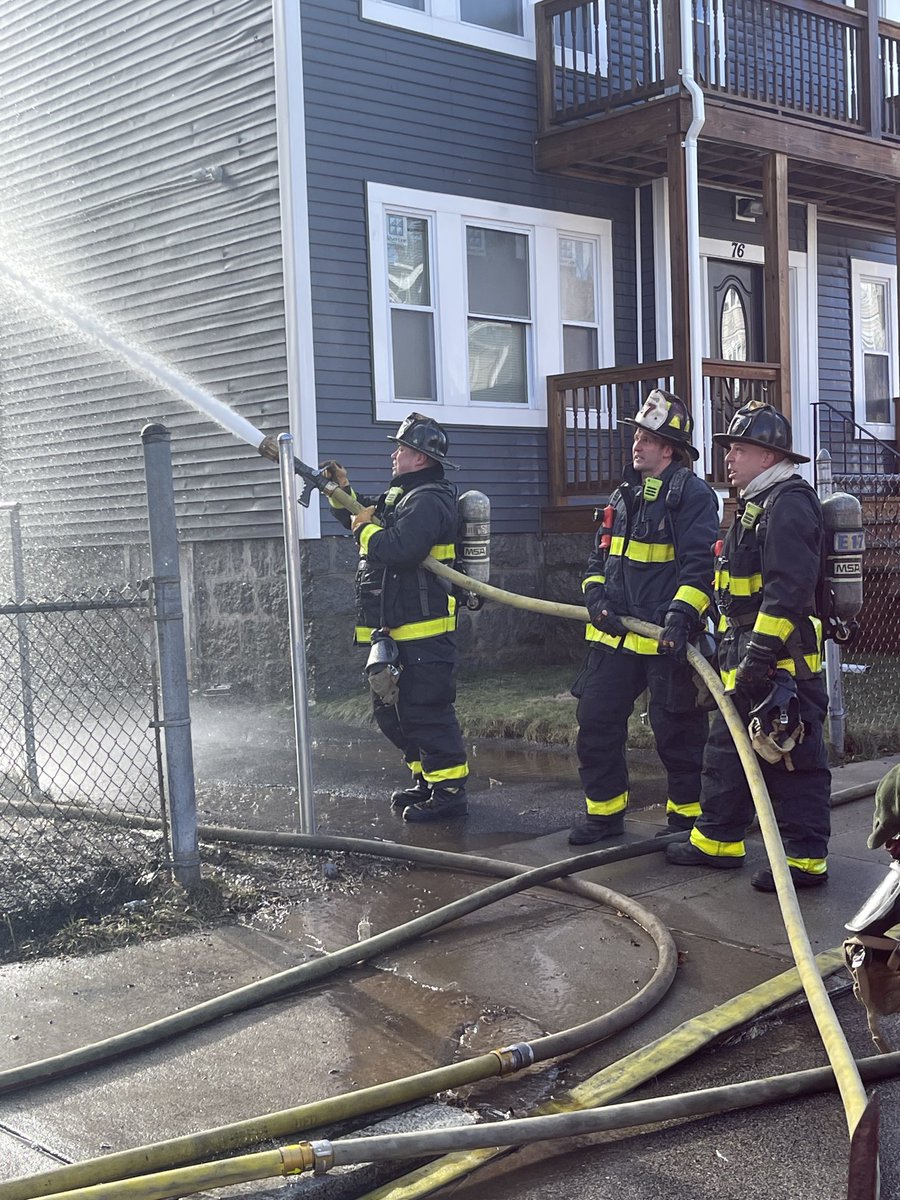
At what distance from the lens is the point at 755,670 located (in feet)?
16.5

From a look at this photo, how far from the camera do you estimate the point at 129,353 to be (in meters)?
12.5

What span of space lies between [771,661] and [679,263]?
22.6 ft

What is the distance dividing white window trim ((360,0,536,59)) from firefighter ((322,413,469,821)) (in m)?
6.27

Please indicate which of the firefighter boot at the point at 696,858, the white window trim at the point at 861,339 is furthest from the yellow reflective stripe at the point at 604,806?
the white window trim at the point at 861,339

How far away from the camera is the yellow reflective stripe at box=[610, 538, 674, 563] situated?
580cm

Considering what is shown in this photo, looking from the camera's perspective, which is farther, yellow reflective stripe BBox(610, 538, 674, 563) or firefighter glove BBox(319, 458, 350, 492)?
firefighter glove BBox(319, 458, 350, 492)

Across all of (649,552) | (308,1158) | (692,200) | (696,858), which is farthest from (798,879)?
(692,200)

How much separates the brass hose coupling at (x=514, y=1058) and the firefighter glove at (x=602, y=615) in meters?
2.67

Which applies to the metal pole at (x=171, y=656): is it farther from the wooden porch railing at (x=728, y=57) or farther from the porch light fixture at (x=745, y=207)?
the porch light fixture at (x=745, y=207)

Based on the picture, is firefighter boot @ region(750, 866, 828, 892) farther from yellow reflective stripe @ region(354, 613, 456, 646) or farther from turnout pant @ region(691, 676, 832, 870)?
yellow reflective stripe @ region(354, 613, 456, 646)

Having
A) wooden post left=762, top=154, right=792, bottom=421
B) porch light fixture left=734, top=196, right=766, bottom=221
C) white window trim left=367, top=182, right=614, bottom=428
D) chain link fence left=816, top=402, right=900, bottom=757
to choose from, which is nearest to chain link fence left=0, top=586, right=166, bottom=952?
chain link fence left=816, top=402, right=900, bottom=757

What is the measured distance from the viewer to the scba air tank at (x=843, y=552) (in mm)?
5137

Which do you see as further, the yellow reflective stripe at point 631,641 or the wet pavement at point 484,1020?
the yellow reflective stripe at point 631,641

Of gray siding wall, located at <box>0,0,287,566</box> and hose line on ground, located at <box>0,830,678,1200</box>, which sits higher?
gray siding wall, located at <box>0,0,287,566</box>
